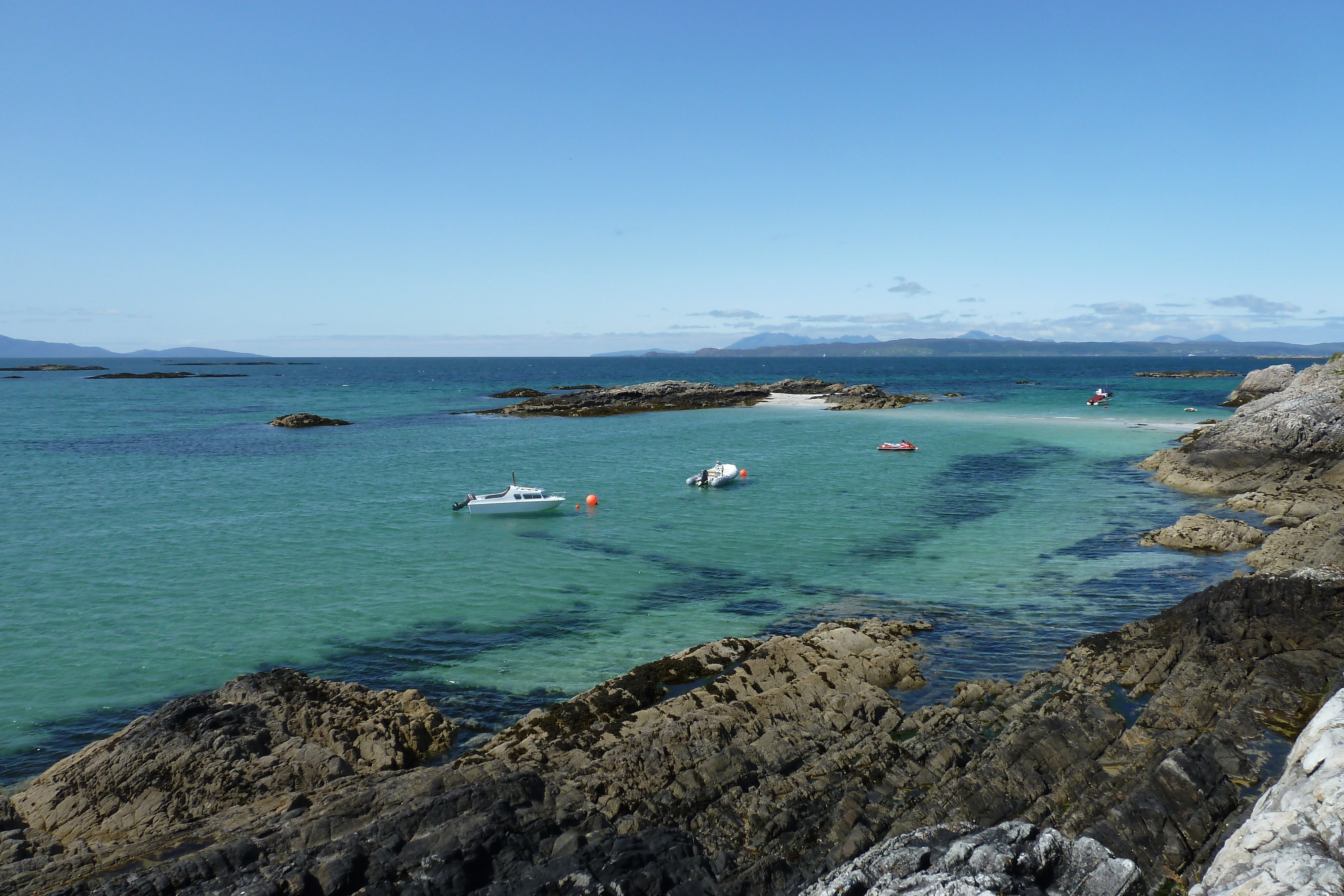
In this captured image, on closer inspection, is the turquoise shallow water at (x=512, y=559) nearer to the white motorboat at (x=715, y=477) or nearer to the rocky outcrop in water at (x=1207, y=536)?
the white motorboat at (x=715, y=477)

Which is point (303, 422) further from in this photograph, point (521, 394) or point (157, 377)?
point (157, 377)

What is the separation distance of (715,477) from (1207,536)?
70.5 ft

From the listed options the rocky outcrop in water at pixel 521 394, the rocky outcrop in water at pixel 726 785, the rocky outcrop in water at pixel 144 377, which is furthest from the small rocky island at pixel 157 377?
the rocky outcrop in water at pixel 726 785

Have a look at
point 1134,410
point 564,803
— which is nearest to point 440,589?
point 564,803

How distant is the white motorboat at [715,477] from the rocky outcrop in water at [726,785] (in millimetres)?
24191

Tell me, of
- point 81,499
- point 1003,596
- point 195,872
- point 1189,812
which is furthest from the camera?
point 81,499

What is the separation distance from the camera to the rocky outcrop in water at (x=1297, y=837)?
24.6ft

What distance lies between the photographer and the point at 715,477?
4044cm

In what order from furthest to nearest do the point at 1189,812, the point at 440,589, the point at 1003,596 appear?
1. the point at 440,589
2. the point at 1003,596
3. the point at 1189,812

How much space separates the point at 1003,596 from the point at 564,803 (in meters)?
15.7

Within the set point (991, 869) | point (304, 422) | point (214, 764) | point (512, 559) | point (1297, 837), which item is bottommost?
point (512, 559)

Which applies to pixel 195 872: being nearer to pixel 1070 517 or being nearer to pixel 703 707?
pixel 703 707

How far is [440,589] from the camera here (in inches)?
918

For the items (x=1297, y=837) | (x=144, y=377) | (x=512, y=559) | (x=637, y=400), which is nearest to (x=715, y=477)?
(x=512, y=559)
